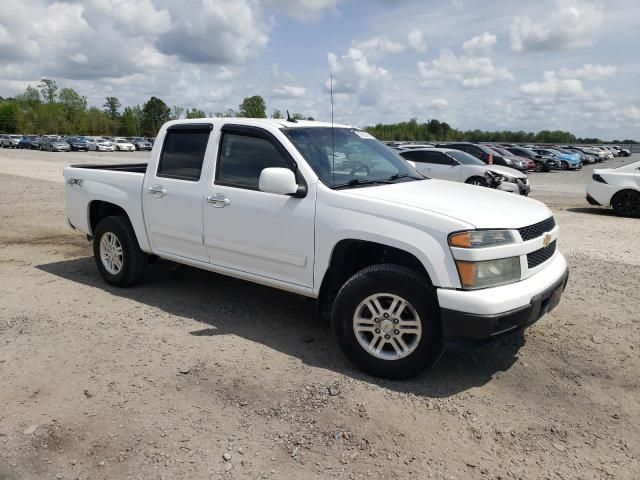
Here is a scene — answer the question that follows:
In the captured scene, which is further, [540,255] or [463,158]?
[463,158]

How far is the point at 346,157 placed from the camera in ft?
15.4

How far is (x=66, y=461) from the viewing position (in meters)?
2.99

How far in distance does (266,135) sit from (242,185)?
47cm

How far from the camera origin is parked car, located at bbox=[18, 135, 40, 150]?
55.8 meters

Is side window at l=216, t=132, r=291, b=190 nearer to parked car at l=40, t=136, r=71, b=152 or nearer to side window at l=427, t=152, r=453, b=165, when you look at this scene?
side window at l=427, t=152, r=453, b=165

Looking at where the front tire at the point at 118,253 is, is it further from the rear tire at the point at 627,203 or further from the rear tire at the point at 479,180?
the rear tire at the point at 479,180

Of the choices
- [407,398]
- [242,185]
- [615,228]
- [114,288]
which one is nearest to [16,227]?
[114,288]

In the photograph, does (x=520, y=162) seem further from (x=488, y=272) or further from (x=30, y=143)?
(x=30, y=143)

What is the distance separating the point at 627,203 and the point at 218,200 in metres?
10.8

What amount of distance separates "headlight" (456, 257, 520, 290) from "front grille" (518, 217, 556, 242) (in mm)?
199

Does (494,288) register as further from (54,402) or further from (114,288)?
(114,288)

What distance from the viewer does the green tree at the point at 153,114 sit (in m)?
91.9

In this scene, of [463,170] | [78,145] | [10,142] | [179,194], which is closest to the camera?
[179,194]

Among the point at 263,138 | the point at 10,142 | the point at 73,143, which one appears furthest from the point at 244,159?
the point at 10,142
